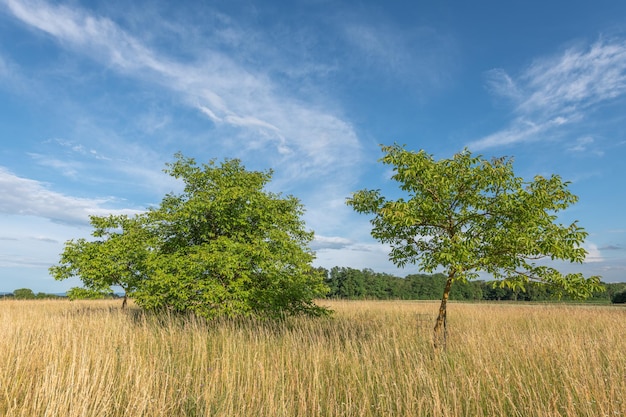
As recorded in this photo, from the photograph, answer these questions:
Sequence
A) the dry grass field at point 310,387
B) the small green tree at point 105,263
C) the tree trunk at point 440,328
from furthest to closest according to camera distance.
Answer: the small green tree at point 105,263, the tree trunk at point 440,328, the dry grass field at point 310,387

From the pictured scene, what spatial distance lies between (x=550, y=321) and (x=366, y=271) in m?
73.8

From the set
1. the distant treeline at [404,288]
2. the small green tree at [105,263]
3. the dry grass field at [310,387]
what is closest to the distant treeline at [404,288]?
the distant treeline at [404,288]

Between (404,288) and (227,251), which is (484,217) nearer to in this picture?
(227,251)

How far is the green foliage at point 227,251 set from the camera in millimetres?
11266

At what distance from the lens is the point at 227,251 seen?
11.2 meters

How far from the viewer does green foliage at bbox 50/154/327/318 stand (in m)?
11.3

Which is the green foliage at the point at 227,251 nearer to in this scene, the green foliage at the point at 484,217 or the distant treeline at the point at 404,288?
the green foliage at the point at 484,217

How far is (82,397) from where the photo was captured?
450cm

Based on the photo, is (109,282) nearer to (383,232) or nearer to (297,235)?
(297,235)

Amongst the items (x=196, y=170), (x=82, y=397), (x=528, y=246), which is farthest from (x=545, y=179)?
(x=196, y=170)

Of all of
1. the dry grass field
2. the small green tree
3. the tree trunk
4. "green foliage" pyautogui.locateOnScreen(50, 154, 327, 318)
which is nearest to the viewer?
the dry grass field

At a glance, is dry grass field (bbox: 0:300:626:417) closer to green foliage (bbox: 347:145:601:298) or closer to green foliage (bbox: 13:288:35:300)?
green foliage (bbox: 347:145:601:298)

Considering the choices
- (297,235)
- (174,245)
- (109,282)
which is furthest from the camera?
(109,282)

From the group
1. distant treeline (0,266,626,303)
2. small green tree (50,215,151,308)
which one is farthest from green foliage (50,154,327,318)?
distant treeline (0,266,626,303)
